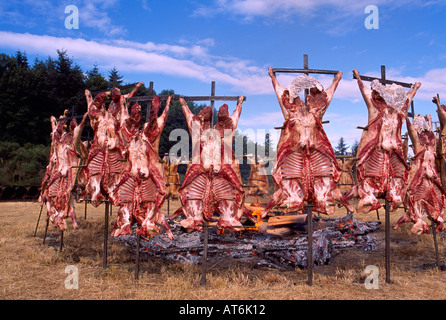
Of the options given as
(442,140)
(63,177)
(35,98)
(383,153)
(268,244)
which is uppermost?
(35,98)

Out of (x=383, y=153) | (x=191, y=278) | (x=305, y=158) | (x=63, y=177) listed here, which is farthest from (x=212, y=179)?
(x=63, y=177)

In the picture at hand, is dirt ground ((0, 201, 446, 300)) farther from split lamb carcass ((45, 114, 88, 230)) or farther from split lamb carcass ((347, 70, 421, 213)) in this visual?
split lamb carcass ((347, 70, 421, 213))

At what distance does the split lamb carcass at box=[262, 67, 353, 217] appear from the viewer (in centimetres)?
649

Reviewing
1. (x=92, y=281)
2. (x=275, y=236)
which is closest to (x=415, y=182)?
(x=275, y=236)

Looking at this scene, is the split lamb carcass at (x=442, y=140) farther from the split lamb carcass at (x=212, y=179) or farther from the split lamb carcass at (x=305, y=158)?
the split lamb carcass at (x=212, y=179)

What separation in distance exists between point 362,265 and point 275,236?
2847 mm

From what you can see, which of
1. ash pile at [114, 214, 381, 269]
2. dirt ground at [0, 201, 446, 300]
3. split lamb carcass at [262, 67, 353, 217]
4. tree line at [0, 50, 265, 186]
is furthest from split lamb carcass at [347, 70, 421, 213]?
tree line at [0, 50, 265, 186]

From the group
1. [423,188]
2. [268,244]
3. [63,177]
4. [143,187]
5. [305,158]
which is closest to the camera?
[305,158]

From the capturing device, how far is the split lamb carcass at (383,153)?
6934 mm

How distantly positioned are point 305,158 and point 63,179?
6.59 meters

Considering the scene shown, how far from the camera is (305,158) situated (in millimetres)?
6578

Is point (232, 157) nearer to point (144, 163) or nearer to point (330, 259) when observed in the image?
point (144, 163)

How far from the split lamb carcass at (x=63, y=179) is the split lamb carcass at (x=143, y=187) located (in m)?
2.71

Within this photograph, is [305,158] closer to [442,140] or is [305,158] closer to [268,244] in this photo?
[268,244]
